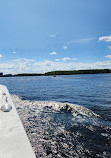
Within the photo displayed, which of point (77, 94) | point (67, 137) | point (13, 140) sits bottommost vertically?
point (77, 94)

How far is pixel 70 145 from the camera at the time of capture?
4.98 m

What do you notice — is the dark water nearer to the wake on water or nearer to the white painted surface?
the wake on water

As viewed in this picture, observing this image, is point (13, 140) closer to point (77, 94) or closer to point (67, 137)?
point (67, 137)

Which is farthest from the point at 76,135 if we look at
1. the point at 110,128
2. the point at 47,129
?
the point at 110,128

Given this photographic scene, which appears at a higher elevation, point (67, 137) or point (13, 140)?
point (13, 140)

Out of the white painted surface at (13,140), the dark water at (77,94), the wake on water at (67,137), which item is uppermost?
the white painted surface at (13,140)

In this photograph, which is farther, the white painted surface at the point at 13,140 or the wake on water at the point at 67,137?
the wake on water at the point at 67,137

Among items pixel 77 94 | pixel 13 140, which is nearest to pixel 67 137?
pixel 13 140

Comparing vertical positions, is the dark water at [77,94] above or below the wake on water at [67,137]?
below

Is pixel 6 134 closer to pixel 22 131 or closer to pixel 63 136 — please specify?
pixel 22 131

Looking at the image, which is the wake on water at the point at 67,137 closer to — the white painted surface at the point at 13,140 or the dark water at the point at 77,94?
the white painted surface at the point at 13,140

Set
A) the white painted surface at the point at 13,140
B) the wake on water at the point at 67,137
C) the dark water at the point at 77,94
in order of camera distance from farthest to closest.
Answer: the dark water at the point at 77,94 < the wake on water at the point at 67,137 < the white painted surface at the point at 13,140

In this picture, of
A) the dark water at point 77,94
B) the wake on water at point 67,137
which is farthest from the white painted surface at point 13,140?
the dark water at point 77,94

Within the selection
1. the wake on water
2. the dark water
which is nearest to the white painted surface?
the wake on water
